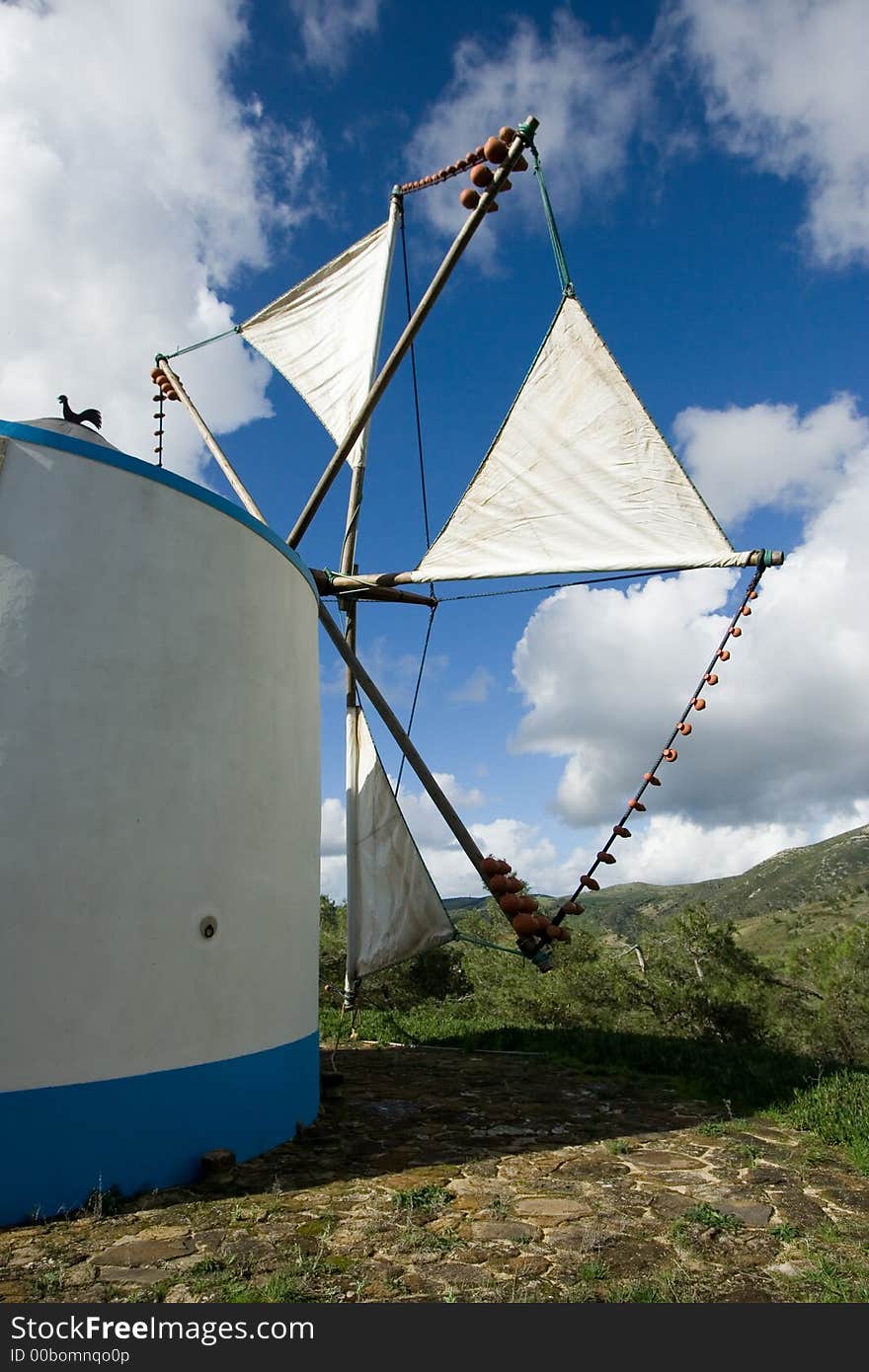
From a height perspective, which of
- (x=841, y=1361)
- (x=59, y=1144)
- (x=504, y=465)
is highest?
(x=504, y=465)

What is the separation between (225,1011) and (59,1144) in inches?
48.8

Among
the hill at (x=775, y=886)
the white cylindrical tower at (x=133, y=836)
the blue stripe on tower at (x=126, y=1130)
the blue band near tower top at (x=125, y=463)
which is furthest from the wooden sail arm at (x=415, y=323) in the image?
the hill at (x=775, y=886)

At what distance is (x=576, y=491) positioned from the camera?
8.88 metres

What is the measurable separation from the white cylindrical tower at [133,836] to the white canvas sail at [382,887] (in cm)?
330

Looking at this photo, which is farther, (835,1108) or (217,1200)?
(835,1108)

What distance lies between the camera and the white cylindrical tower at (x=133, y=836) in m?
4.96

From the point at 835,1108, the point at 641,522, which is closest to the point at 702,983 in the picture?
the point at 835,1108

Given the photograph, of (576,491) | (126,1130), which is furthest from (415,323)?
(126,1130)

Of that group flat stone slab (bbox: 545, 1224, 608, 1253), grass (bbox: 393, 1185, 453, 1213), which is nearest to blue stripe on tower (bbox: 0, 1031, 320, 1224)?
grass (bbox: 393, 1185, 453, 1213)

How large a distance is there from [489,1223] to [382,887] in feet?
18.2

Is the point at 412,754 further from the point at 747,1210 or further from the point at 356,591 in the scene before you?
the point at 747,1210

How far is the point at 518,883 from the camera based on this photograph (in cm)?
877

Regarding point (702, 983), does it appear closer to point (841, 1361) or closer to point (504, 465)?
point (504, 465)

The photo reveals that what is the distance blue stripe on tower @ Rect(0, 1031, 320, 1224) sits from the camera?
15.7 feet
